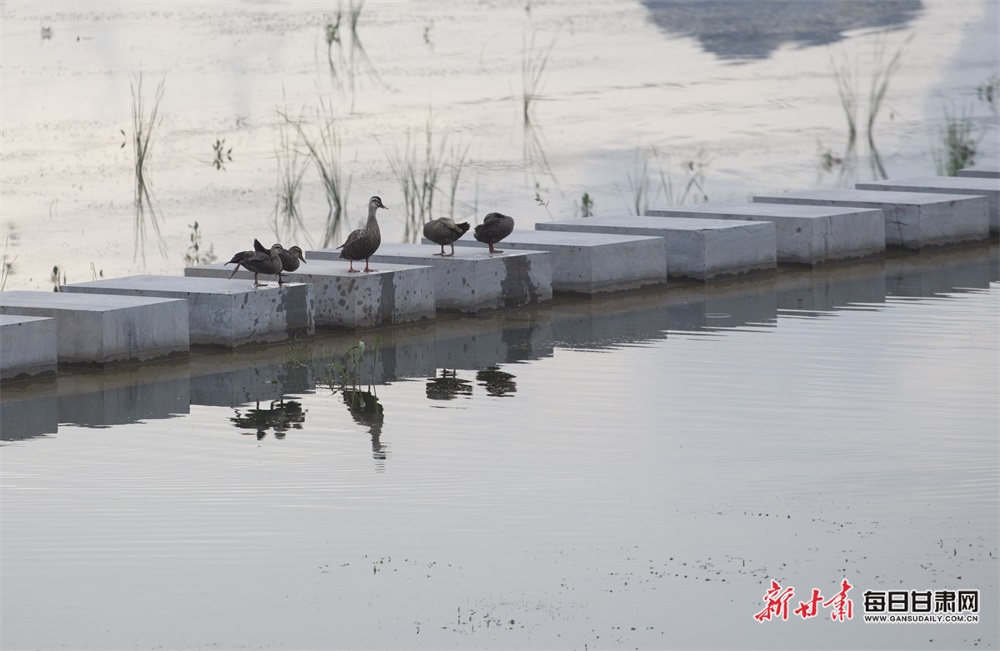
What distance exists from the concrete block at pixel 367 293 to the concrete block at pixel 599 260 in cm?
140

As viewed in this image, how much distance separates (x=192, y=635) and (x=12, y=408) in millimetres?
4673

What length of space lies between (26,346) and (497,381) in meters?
2.97

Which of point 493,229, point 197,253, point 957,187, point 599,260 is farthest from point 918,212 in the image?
point 197,253

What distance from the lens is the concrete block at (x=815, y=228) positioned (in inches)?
727

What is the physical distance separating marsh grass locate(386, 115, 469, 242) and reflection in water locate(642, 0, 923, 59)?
45.2 ft

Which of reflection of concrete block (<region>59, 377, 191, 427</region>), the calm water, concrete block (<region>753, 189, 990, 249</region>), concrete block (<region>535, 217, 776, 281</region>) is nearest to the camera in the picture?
the calm water

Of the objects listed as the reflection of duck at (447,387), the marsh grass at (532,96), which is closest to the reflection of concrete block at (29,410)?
the reflection of duck at (447,387)

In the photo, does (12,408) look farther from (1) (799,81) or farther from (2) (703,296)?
(1) (799,81)

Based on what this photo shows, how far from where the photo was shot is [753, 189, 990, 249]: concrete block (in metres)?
19.6

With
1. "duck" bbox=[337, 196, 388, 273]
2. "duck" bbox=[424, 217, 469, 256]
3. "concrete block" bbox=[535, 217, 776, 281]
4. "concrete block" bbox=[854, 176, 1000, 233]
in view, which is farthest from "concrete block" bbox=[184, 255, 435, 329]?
"concrete block" bbox=[854, 176, 1000, 233]

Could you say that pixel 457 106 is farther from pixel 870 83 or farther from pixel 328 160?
pixel 870 83

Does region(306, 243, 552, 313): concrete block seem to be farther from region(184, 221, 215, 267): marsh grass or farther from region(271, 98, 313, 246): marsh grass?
region(271, 98, 313, 246): marsh grass

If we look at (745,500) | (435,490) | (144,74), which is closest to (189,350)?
(435,490)

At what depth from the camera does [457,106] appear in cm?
3281
